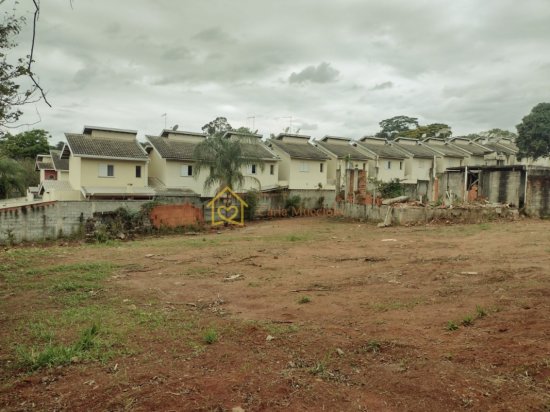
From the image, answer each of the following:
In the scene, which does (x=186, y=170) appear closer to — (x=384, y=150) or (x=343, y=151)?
(x=343, y=151)

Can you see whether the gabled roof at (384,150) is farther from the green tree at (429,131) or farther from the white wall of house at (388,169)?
the green tree at (429,131)

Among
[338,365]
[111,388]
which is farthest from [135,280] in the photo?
[338,365]

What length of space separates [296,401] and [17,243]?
18323 millimetres

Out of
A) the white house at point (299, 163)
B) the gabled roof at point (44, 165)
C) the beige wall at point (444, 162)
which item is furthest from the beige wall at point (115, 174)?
the beige wall at point (444, 162)

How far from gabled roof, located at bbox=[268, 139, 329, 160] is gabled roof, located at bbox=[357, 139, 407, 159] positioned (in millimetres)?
6109

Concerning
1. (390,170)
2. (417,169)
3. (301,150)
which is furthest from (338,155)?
(417,169)

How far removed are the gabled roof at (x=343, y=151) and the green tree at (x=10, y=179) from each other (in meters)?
26.2

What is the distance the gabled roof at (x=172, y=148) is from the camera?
95.1ft

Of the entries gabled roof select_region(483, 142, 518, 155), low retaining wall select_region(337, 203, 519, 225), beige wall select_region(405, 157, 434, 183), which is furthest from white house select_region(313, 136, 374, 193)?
gabled roof select_region(483, 142, 518, 155)

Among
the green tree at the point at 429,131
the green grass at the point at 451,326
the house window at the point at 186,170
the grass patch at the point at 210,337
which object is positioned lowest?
the grass patch at the point at 210,337

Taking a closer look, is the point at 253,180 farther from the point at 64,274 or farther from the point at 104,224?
the point at 64,274

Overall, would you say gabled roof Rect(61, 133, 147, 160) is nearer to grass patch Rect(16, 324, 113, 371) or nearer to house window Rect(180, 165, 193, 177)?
house window Rect(180, 165, 193, 177)

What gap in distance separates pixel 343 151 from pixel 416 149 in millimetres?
9981

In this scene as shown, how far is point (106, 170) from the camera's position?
88.7 ft
